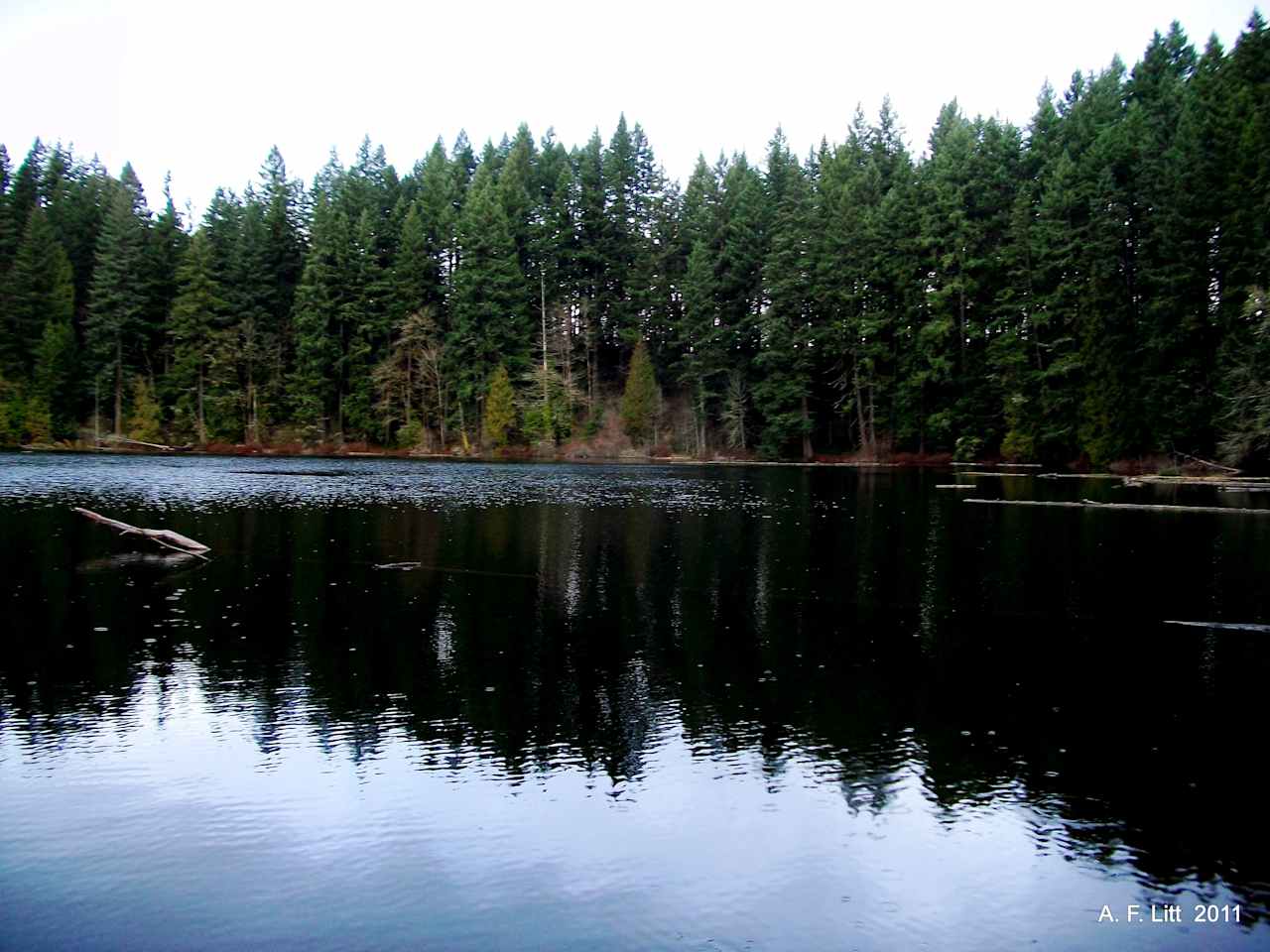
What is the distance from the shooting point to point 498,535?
1013 inches

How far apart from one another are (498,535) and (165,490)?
64.4 feet

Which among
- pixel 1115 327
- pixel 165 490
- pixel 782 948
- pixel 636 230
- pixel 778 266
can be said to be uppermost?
pixel 636 230

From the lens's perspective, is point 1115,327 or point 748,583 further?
point 1115,327

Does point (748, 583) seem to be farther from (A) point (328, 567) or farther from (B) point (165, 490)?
(B) point (165, 490)

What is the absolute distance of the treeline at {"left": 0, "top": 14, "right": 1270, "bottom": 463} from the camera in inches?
2271

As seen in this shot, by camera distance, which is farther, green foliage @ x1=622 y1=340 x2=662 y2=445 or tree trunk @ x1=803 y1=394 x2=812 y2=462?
green foliage @ x1=622 y1=340 x2=662 y2=445

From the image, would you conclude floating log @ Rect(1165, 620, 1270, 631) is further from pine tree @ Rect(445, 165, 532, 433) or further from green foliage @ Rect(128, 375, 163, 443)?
green foliage @ Rect(128, 375, 163, 443)

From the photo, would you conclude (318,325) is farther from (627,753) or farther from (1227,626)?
(627,753)

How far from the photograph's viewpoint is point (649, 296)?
77875 mm

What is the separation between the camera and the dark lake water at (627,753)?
679cm

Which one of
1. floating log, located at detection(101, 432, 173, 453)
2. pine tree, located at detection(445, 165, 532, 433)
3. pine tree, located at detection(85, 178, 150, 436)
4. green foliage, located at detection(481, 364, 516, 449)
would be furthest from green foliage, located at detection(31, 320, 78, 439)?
green foliage, located at detection(481, 364, 516, 449)

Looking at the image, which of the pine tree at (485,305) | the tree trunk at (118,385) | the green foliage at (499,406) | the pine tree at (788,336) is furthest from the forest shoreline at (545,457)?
the pine tree at (485,305)

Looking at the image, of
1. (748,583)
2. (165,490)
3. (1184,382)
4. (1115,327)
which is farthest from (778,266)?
(748,583)

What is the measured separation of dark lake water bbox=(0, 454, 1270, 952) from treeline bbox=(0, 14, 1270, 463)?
40.5 meters
